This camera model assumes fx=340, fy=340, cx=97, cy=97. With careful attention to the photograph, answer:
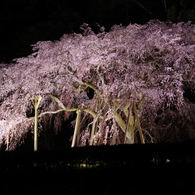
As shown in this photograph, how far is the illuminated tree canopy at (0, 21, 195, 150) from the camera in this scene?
10.3 metres

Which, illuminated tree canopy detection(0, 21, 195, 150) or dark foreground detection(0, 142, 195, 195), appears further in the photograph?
illuminated tree canopy detection(0, 21, 195, 150)

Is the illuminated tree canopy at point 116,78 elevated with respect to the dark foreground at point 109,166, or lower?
elevated

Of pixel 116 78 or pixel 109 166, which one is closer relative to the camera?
pixel 109 166

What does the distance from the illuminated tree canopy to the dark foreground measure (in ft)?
7.28

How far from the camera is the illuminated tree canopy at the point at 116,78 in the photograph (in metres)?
10.3

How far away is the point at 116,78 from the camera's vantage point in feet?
33.9

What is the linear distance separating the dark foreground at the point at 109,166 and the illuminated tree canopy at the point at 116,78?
2.22 metres

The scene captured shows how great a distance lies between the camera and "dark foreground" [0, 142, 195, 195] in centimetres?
670

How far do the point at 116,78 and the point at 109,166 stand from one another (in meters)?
3.55

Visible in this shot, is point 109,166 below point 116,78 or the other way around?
below

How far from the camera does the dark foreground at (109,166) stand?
6.70m

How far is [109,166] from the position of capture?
749 centimetres

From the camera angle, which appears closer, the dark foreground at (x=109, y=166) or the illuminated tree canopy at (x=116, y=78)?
the dark foreground at (x=109, y=166)

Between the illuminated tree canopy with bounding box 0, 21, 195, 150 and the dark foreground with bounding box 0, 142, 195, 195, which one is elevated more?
the illuminated tree canopy with bounding box 0, 21, 195, 150
